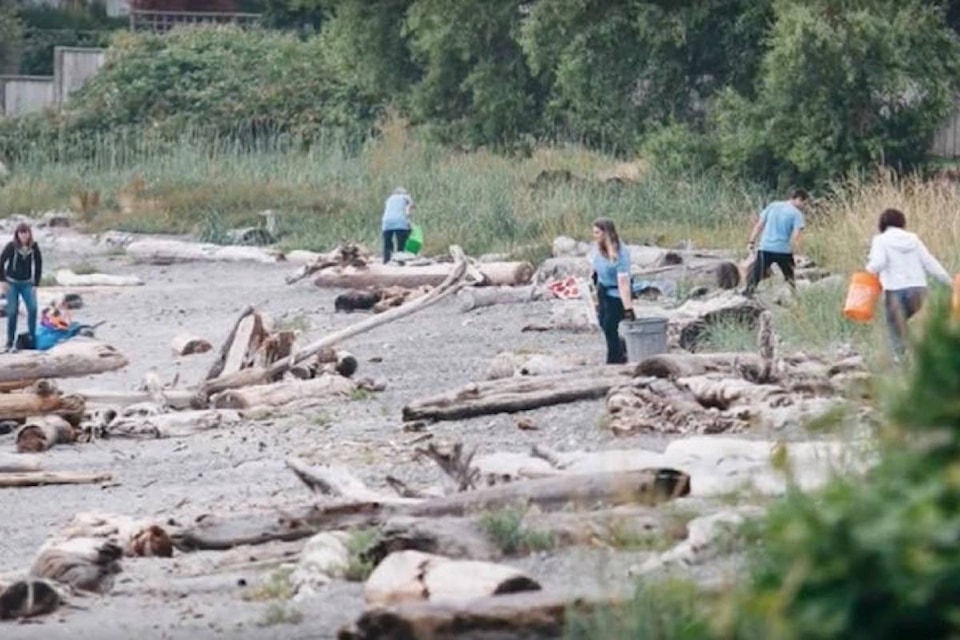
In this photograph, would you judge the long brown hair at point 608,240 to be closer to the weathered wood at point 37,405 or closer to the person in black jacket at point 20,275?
the weathered wood at point 37,405

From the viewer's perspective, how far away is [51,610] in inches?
443

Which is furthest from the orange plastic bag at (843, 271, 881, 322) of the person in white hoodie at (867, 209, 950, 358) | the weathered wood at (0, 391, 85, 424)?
the weathered wood at (0, 391, 85, 424)

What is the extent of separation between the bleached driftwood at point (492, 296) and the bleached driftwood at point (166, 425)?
872cm

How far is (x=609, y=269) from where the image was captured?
776 inches

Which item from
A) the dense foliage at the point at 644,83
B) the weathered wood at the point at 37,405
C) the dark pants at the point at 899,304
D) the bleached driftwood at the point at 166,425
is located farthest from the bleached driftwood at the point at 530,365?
the dense foliage at the point at 644,83

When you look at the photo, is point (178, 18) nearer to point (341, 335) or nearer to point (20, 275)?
point (20, 275)

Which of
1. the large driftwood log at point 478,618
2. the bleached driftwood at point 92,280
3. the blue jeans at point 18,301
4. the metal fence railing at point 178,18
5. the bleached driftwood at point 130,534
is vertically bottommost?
the bleached driftwood at point 92,280

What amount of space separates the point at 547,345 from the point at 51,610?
12.6 meters

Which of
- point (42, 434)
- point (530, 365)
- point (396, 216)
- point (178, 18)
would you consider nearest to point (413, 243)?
point (396, 216)

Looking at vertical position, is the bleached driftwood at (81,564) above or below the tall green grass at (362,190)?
above

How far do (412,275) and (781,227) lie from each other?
7.12 meters

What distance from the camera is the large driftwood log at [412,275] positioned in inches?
1169

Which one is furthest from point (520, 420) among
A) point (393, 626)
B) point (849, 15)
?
point (849, 15)

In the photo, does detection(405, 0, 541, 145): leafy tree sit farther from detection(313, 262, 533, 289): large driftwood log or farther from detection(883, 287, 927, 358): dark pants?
detection(883, 287, 927, 358): dark pants
